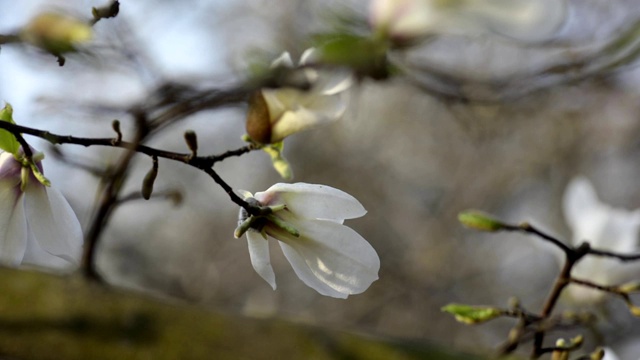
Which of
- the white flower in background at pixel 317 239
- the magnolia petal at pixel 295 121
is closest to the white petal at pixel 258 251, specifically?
the white flower in background at pixel 317 239

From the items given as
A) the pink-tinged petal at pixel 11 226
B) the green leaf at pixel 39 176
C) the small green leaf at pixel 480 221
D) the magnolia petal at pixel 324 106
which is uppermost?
the small green leaf at pixel 480 221

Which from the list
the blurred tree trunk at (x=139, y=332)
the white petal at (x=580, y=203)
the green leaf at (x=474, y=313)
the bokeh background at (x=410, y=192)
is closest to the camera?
the blurred tree trunk at (x=139, y=332)

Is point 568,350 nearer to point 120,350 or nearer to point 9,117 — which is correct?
point 120,350

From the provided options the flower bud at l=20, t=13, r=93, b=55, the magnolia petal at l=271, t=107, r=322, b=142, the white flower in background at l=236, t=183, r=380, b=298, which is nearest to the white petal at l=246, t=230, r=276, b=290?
the white flower in background at l=236, t=183, r=380, b=298

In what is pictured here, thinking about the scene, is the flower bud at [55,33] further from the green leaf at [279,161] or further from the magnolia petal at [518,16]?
the magnolia petal at [518,16]

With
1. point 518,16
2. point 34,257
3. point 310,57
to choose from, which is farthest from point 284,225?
point 34,257

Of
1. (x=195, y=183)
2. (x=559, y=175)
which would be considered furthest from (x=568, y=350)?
(x=195, y=183)
